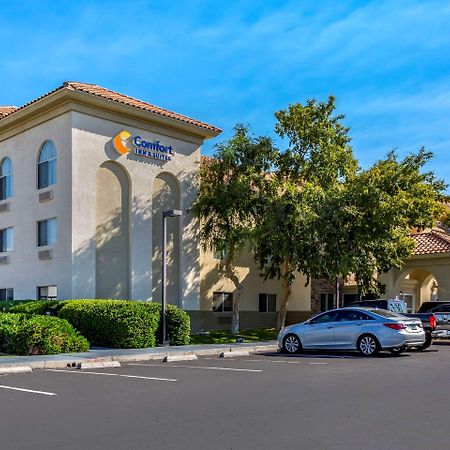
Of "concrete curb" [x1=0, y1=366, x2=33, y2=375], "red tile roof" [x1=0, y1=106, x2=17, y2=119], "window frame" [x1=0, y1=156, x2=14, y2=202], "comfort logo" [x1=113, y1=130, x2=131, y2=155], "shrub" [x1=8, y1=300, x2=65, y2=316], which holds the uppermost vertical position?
"red tile roof" [x1=0, y1=106, x2=17, y2=119]

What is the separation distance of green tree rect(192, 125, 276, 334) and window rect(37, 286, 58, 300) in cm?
675

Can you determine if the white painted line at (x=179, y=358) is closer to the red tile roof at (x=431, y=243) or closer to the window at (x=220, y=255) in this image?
the window at (x=220, y=255)

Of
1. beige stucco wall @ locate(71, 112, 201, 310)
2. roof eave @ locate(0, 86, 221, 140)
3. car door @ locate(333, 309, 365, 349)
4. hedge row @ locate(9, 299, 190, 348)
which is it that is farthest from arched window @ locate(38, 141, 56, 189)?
car door @ locate(333, 309, 365, 349)

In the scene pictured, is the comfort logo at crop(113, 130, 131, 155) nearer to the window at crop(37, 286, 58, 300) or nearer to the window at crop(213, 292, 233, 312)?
the window at crop(37, 286, 58, 300)

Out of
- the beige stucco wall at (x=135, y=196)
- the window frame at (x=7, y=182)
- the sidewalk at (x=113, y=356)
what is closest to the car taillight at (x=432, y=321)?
the sidewalk at (x=113, y=356)

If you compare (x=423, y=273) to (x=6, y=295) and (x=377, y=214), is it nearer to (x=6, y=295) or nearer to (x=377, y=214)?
(x=377, y=214)

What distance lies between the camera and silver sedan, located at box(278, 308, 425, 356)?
59.6ft

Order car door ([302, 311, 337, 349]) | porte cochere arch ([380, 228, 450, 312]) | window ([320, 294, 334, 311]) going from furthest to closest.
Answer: window ([320, 294, 334, 311]), porte cochere arch ([380, 228, 450, 312]), car door ([302, 311, 337, 349])

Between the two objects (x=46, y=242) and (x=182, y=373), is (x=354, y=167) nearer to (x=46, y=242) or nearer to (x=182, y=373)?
(x=46, y=242)

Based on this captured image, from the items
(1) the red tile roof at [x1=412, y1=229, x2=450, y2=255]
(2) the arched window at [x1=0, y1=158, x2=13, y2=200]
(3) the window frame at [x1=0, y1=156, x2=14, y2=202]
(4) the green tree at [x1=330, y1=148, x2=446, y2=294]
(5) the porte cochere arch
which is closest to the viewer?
(4) the green tree at [x1=330, y1=148, x2=446, y2=294]

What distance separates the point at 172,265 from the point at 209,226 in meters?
2.40

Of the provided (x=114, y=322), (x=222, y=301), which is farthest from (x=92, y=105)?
(x=222, y=301)

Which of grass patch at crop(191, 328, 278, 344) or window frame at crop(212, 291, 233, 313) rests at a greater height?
window frame at crop(212, 291, 233, 313)

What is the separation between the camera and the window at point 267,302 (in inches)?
1268
